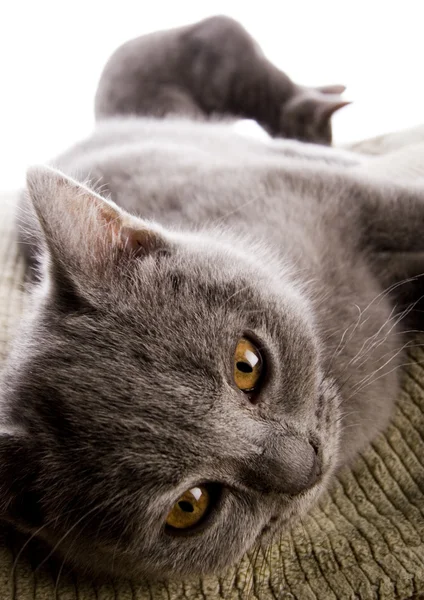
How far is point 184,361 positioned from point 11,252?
74 cm

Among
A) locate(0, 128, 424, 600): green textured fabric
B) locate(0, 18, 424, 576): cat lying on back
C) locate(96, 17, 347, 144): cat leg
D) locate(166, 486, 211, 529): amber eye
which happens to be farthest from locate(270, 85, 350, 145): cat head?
locate(166, 486, 211, 529): amber eye

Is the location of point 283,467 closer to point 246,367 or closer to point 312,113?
point 246,367

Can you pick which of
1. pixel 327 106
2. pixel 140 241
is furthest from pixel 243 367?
pixel 327 106

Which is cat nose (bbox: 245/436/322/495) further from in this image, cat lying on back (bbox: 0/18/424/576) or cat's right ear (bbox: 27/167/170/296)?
cat's right ear (bbox: 27/167/170/296)

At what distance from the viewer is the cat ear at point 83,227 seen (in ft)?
2.71

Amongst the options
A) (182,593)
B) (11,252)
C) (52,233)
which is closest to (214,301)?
(52,233)

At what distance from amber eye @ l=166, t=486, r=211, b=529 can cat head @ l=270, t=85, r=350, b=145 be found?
1.37 metres

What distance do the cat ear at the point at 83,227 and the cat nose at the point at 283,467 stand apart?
0.35 m

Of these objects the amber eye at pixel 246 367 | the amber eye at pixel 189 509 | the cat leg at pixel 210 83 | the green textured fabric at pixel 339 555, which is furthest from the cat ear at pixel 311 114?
the amber eye at pixel 189 509

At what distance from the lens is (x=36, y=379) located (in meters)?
0.87

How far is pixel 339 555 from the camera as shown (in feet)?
3.03

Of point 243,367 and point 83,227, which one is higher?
point 83,227

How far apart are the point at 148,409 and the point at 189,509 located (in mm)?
157

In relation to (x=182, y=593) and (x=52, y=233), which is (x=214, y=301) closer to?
(x=52, y=233)
